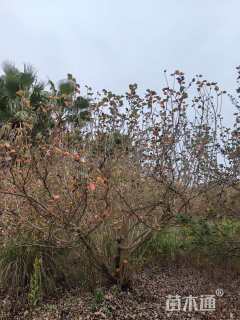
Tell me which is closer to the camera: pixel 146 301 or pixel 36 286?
pixel 36 286

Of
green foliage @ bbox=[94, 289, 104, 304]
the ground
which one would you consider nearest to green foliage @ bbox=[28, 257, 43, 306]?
the ground

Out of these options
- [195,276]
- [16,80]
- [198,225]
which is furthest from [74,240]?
[16,80]

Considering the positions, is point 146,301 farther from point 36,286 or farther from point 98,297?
point 36,286

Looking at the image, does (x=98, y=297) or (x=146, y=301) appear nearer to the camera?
(x=98, y=297)

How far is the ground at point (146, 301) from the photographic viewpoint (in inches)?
145

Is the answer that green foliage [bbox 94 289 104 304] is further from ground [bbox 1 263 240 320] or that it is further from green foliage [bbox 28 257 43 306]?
green foliage [bbox 28 257 43 306]

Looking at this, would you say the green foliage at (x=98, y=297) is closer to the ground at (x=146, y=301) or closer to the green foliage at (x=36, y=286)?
the ground at (x=146, y=301)

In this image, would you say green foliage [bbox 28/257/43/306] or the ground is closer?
the ground

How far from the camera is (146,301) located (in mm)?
3990

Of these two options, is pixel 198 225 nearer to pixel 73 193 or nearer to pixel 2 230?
pixel 73 193

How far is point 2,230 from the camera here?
4297mm

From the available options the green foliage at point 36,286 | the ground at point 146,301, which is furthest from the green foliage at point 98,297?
the green foliage at point 36,286

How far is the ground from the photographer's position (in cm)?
368

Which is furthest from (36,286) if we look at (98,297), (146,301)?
(146,301)
